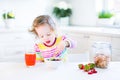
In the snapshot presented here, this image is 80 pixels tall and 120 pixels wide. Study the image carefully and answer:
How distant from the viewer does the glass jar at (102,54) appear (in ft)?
4.54

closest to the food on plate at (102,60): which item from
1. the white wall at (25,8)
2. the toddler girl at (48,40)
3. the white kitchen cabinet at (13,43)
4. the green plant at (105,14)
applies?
the toddler girl at (48,40)

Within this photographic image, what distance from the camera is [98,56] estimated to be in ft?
4.60

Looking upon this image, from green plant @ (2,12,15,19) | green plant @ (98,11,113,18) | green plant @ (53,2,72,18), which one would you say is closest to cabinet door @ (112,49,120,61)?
green plant @ (98,11,113,18)

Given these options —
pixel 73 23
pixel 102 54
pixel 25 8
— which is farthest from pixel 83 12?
pixel 102 54

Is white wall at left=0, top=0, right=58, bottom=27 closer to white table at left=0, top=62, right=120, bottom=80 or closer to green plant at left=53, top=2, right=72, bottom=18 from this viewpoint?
green plant at left=53, top=2, right=72, bottom=18

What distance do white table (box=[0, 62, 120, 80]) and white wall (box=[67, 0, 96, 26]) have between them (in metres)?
2.23

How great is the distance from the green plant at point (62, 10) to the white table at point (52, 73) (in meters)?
2.41

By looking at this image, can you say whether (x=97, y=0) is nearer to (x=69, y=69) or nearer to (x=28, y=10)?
(x=28, y=10)

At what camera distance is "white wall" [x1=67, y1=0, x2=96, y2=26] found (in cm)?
361

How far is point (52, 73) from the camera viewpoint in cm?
129

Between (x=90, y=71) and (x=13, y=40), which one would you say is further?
(x=13, y=40)

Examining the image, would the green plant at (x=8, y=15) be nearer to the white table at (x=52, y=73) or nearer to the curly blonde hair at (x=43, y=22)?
the curly blonde hair at (x=43, y=22)

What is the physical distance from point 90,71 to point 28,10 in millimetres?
2727

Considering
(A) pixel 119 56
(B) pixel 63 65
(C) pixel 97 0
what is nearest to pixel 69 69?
(B) pixel 63 65
